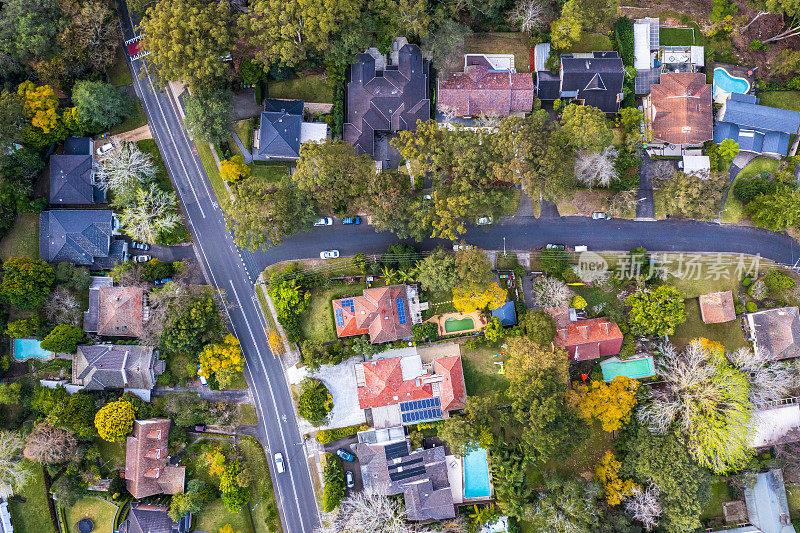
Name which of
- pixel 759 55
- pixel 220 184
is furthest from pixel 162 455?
pixel 759 55

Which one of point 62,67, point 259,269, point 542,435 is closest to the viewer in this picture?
point 542,435

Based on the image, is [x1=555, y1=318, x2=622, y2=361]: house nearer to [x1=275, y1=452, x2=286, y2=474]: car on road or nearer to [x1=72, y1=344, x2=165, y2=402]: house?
[x1=275, y1=452, x2=286, y2=474]: car on road

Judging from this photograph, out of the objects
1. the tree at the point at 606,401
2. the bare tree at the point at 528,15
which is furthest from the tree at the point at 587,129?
the tree at the point at 606,401

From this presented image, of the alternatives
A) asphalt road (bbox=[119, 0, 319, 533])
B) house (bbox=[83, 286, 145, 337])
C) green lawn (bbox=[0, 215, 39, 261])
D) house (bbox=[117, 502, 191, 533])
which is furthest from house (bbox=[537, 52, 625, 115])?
house (bbox=[117, 502, 191, 533])

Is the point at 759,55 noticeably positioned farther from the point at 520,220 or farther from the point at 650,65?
the point at 520,220

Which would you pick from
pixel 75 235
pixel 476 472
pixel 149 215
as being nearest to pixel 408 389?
pixel 476 472

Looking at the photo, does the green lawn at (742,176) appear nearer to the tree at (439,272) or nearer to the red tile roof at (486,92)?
the red tile roof at (486,92)
